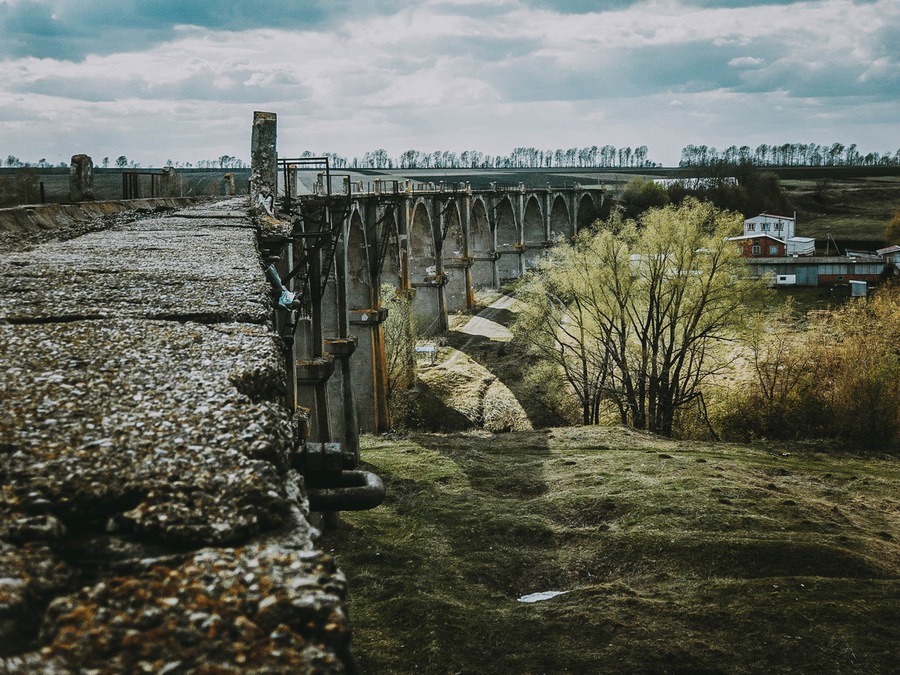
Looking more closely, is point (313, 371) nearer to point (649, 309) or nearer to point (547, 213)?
point (649, 309)

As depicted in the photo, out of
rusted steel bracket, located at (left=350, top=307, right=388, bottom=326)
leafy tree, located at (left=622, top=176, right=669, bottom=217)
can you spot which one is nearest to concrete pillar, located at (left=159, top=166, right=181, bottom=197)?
rusted steel bracket, located at (left=350, top=307, right=388, bottom=326)

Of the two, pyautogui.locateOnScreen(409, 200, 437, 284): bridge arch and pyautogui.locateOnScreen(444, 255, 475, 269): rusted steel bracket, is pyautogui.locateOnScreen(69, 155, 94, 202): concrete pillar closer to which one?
pyautogui.locateOnScreen(409, 200, 437, 284): bridge arch

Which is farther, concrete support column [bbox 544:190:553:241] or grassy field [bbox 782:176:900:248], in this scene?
grassy field [bbox 782:176:900:248]

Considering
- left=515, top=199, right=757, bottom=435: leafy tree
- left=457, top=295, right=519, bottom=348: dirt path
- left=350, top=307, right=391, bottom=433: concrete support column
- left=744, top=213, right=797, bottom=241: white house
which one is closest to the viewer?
left=515, top=199, right=757, bottom=435: leafy tree

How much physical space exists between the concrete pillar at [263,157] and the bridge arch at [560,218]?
67.3m

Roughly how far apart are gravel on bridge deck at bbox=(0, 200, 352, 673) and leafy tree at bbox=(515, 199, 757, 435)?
2695cm

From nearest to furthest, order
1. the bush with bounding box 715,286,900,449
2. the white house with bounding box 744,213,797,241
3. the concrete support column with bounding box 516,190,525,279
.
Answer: the bush with bounding box 715,286,900,449, the concrete support column with bounding box 516,190,525,279, the white house with bounding box 744,213,797,241

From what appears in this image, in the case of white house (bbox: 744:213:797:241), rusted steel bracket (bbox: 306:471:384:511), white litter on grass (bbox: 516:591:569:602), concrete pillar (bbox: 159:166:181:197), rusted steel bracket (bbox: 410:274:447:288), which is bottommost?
white litter on grass (bbox: 516:591:569:602)

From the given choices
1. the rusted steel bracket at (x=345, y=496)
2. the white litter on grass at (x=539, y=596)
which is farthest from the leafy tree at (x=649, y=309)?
the rusted steel bracket at (x=345, y=496)

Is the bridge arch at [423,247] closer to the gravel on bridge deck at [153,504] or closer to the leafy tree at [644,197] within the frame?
the gravel on bridge deck at [153,504]

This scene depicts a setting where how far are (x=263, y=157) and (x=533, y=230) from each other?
63122 millimetres

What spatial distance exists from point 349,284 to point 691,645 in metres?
24.0

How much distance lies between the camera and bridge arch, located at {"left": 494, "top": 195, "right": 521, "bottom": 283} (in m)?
68.1

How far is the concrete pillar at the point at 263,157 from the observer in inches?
529
